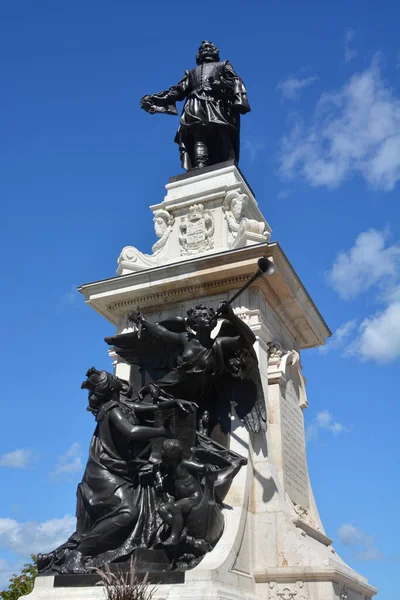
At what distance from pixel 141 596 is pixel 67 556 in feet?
7.32

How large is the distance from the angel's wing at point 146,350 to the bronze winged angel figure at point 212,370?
7.1 inches

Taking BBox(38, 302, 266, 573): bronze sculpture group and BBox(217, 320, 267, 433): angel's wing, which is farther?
BBox(217, 320, 267, 433): angel's wing

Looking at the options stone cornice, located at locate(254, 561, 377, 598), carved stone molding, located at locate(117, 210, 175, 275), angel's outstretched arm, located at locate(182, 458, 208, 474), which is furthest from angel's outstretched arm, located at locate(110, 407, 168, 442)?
carved stone molding, located at locate(117, 210, 175, 275)

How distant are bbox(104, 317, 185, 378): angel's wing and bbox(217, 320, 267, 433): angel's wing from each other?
0.91 meters

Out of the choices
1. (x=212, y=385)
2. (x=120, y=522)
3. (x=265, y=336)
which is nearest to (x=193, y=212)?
(x=265, y=336)

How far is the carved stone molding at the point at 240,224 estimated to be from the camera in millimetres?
9531

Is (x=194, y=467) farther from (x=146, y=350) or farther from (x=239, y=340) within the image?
(x=146, y=350)

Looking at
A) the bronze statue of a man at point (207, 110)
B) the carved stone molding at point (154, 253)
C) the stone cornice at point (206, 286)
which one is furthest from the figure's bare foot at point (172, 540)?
the bronze statue of a man at point (207, 110)

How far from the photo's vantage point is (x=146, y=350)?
30.3 feet

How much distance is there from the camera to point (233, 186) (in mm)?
10664

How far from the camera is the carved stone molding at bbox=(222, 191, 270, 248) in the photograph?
9.53 metres

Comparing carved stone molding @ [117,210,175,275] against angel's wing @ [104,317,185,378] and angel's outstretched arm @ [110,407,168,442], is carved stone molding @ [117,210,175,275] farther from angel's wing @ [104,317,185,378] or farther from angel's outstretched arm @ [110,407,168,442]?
angel's outstretched arm @ [110,407,168,442]

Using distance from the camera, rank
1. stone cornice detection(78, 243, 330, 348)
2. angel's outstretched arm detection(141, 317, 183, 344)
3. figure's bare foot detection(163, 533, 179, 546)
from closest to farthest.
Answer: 1. figure's bare foot detection(163, 533, 179, 546)
2. angel's outstretched arm detection(141, 317, 183, 344)
3. stone cornice detection(78, 243, 330, 348)

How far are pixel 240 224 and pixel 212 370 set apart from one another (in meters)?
2.76
